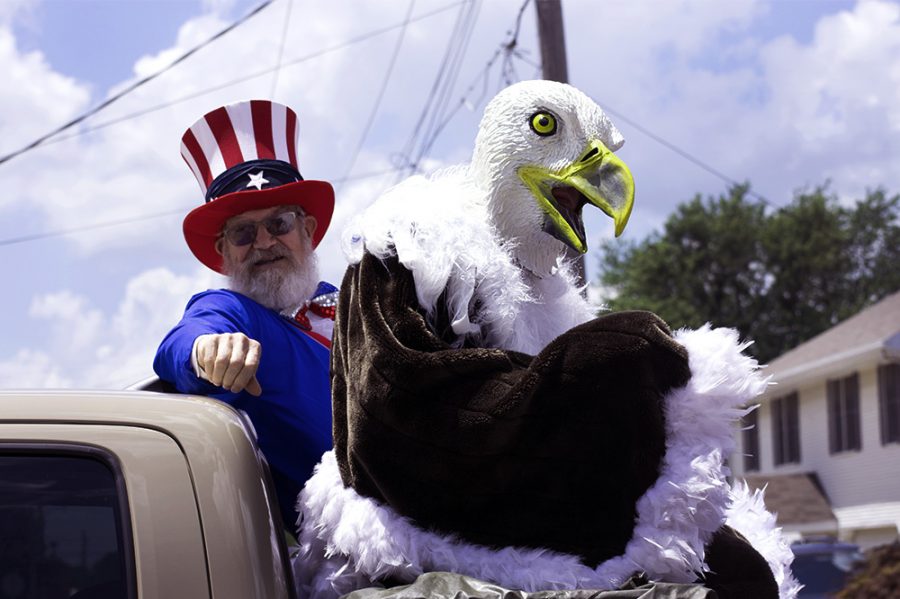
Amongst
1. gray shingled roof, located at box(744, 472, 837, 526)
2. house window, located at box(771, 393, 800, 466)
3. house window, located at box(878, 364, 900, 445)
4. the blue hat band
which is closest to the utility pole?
the blue hat band

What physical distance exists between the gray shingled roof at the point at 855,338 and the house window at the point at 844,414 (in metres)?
0.55

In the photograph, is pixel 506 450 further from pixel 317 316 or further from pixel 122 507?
pixel 317 316

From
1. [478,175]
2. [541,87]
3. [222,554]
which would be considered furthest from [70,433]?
[541,87]

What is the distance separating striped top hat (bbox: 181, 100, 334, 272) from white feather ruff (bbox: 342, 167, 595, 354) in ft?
2.58

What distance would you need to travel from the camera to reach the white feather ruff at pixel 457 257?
2.04m

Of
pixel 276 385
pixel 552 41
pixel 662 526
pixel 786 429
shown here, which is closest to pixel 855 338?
pixel 786 429

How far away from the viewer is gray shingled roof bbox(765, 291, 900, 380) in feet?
61.9

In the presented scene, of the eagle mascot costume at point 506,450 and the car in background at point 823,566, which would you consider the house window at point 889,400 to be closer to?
the car in background at point 823,566

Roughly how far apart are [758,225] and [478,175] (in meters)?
35.4

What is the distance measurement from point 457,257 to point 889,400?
18398mm

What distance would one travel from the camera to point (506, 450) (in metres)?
1.85

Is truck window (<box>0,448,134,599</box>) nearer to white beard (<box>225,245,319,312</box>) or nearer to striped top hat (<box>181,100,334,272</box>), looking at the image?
white beard (<box>225,245,319,312</box>)

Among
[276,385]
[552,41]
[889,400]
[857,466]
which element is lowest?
[857,466]

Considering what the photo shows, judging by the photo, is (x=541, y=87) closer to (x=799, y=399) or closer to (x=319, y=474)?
(x=319, y=474)
